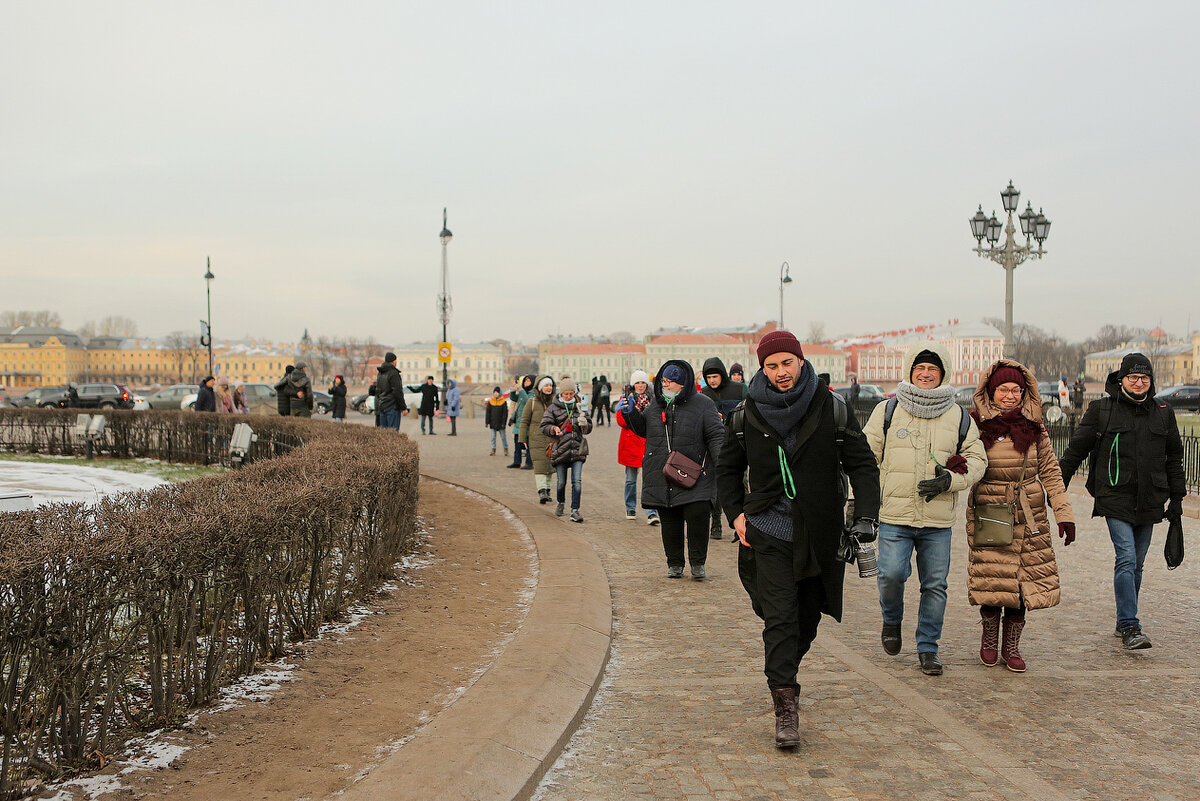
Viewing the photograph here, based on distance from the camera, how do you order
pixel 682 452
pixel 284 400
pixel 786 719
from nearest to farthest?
pixel 786 719
pixel 682 452
pixel 284 400

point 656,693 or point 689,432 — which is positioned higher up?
point 689,432

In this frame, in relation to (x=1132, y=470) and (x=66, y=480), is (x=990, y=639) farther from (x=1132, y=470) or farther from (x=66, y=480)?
(x=66, y=480)

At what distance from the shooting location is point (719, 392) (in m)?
10.5

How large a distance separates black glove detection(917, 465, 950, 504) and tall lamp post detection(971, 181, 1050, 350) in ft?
55.1

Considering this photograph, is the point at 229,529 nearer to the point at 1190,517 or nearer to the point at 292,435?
the point at 292,435

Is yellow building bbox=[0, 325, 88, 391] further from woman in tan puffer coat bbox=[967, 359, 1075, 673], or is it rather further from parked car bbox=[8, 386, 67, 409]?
woman in tan puffer coat bbox=[967, 359, 1075, 673]

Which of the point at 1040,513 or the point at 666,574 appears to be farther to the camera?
the point at 666,574

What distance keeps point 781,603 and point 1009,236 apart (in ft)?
62.4

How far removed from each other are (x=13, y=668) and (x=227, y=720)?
3.88ft

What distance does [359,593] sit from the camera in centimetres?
657

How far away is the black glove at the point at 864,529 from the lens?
4.61 metres

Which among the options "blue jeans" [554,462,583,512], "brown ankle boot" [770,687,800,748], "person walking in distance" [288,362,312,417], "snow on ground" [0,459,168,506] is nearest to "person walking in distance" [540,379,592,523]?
"blue jeans" [554,462,583,512]

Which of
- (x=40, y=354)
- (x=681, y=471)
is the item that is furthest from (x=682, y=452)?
(x=40, y=354)

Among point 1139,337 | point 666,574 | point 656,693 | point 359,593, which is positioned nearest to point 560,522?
point 666,574
